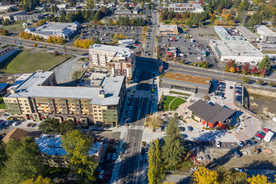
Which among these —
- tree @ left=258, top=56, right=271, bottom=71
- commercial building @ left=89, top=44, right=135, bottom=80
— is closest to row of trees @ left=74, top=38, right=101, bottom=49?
commercial building @ left=89, top=44, right=135, bottom=80

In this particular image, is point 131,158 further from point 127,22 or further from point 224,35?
point 127,22

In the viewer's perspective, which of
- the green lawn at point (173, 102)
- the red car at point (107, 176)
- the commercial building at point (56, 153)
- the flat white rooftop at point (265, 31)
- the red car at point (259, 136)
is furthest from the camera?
the flat white rooftop at point (265, 31)

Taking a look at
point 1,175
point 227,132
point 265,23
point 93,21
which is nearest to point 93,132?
point 1,175

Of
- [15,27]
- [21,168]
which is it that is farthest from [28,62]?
[21,168]

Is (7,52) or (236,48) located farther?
(236,48)

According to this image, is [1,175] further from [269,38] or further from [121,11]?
[121,11]

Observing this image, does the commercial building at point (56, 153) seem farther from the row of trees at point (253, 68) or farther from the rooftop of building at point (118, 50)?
the row of trees at point (253, 68)

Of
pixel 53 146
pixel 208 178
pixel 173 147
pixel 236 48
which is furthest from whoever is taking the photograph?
pixel 236 48

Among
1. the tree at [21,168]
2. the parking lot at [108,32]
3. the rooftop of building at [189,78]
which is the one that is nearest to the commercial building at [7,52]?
the parking lot at [108,32]
